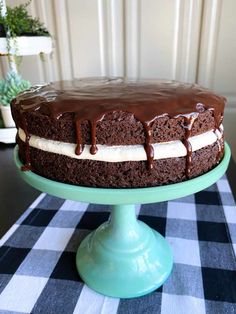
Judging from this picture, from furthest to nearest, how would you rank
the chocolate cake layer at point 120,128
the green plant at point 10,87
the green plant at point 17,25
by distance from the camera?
the green plant at point 10,87
the green plant at point 17,25
the chocolate cake layer at point 120,128

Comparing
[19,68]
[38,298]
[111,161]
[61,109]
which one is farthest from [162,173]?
[19,68]

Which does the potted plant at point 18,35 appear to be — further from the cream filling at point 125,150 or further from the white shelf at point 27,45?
the cream filling at point 125,150

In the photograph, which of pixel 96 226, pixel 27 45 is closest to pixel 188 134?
pixel 96 226

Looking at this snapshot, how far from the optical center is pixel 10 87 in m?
1.03

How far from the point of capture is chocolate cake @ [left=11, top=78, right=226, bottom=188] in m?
0.41

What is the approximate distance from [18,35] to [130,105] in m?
0.75

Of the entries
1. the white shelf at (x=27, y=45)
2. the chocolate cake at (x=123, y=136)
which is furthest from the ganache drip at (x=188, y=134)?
the white shelf at (x=27, y=45)

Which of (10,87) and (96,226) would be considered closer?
(96,226)

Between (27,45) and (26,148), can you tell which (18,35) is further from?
(26,148)

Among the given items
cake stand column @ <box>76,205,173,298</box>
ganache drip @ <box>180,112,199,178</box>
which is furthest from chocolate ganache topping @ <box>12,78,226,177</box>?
cake stand column @ <box>76,205,173,298</box>

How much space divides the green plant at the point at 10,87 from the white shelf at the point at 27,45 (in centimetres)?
11

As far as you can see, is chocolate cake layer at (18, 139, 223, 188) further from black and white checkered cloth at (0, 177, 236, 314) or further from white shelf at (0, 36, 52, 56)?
white shelf at (0, 36, 52, 56)

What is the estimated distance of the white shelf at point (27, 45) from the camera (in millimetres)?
930

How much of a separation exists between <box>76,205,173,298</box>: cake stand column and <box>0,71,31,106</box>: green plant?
66cm
